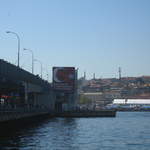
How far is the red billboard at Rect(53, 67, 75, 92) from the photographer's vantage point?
150m

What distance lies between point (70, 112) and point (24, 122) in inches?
2041

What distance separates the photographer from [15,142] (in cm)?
5562

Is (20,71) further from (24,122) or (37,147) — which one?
(37,147)

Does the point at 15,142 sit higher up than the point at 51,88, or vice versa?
the point at 51,88

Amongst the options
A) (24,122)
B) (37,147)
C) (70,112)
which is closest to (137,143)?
(37,147)

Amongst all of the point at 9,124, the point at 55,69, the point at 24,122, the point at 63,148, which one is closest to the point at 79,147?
the point at 63,148

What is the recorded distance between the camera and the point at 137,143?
5516 cm

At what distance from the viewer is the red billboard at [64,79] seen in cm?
14975

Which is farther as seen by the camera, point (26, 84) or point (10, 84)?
point (26, 84)

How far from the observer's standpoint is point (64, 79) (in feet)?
493

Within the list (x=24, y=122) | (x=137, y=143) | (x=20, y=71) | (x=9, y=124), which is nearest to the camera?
(x=137, y=143)

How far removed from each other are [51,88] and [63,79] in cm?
674

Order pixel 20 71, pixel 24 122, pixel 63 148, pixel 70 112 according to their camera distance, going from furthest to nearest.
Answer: pixel 70 112 → pixel 24 122 → pixel 20 71 → pixel 63 148

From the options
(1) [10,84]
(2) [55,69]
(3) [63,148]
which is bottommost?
(3) [63,148]
